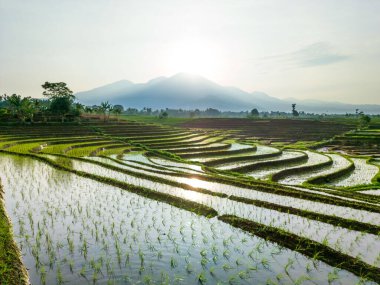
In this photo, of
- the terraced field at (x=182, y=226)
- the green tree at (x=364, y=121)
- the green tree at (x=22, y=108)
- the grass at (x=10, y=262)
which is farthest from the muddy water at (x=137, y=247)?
the green tree at (x=364, y=121)

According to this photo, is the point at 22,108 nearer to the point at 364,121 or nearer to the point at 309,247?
the point at 309,247

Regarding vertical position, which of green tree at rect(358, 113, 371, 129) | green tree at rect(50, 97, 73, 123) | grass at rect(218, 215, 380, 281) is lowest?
grass at rect(218, 215, 380, 281)

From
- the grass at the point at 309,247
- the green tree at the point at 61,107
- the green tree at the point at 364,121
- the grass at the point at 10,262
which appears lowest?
the grass at the point at 309,247

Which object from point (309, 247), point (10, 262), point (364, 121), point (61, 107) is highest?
point (61, 107)

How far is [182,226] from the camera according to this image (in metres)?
12.2

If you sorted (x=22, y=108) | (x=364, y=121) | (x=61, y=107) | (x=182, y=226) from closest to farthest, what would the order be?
(x=182, y=226) < (x=22, y=108) < (x=61, y=107) < (x=364, y=121)

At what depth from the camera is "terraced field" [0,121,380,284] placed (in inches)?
346

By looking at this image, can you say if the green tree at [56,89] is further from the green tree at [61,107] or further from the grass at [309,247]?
the grass at [309,247]

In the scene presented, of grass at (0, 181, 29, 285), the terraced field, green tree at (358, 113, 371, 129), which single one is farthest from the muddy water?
green tree at (358, 113, 371, 129)

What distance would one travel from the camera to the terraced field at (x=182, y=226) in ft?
28.9

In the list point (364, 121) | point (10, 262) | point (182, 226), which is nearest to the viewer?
point (10, 262)

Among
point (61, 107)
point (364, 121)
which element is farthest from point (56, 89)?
point (364, 121)

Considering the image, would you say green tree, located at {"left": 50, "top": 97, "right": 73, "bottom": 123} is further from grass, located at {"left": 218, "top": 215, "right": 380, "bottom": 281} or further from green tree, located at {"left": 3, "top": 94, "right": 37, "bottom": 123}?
grass, located at {"left": 218, "top": 215, "right": 380, "bottom": 281}

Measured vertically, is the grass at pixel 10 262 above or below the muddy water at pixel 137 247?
above
